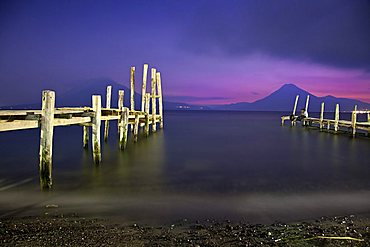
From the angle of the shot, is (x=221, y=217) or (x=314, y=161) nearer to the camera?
(x=221, y=217)

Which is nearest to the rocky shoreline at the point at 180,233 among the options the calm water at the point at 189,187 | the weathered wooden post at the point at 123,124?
the calm water at the point at 189,187

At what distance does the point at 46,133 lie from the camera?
6812 millimetres

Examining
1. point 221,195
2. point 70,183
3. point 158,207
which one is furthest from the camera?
point 70,183

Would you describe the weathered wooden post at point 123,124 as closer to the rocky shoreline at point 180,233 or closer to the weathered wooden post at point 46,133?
the weathered wooden post at point 46,133

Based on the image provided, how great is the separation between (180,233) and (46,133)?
4.18m

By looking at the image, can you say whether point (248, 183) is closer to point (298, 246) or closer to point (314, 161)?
point (298, 246)

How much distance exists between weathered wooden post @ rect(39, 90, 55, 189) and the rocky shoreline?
2.05 m

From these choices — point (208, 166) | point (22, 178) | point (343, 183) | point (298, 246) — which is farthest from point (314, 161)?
point (22, 178)

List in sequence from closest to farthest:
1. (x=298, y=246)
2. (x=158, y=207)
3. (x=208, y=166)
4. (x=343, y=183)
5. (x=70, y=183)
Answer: (x=298, y=246)
(x=158, y=207)
(x=70, y=183)
(x=343, y=183)
(x=208, y=166)

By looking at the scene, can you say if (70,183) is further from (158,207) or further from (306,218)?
(306,218)

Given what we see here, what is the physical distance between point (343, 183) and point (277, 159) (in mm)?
4492

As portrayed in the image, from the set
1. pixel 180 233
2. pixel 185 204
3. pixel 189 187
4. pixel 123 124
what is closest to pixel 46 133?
pixel 185 204

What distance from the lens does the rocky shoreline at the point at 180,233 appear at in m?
4.13

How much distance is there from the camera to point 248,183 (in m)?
8.38
